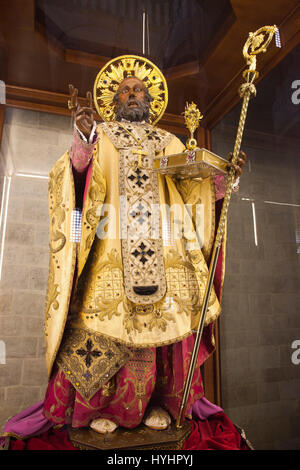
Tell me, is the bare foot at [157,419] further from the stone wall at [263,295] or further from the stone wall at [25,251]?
the stone wall at [25,251]

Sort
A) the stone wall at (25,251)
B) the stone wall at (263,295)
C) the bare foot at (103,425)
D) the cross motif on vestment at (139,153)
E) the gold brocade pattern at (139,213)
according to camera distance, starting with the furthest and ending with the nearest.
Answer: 1. the stone wall at (25,251)
2. the stone wall at (263,295)
3. the cross motif on vestment at (139,153)
4. the gold brocade pattern at (139,213)
5. the bare foot at (103,425)

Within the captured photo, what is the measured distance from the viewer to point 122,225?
1791mm

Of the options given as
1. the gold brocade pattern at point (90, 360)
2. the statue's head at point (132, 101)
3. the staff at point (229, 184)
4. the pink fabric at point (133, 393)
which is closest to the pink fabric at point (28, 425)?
the pink fabric at point (133, 393)

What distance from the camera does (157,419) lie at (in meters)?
1.67

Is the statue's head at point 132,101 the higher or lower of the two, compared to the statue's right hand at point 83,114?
higher

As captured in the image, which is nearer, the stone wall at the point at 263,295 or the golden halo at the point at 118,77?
the stone wall at the point at 263,295

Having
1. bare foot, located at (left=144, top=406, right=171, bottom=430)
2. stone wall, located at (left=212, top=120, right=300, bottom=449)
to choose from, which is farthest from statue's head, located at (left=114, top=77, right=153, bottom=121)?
bare foot, located at (left=144, top=406, right=171, bottom=430)

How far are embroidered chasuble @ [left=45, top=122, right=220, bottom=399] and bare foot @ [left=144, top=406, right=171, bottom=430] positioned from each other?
0.89 feet

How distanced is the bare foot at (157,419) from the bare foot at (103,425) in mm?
159

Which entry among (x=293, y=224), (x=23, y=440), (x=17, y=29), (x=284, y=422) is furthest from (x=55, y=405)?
(x=17, y=29)

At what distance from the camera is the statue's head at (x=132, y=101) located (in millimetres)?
2072

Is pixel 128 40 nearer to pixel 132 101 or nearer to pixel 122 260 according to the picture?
pixel 132 101

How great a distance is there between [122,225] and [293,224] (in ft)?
3.32

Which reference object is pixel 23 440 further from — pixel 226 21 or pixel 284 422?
pixel 226 21
